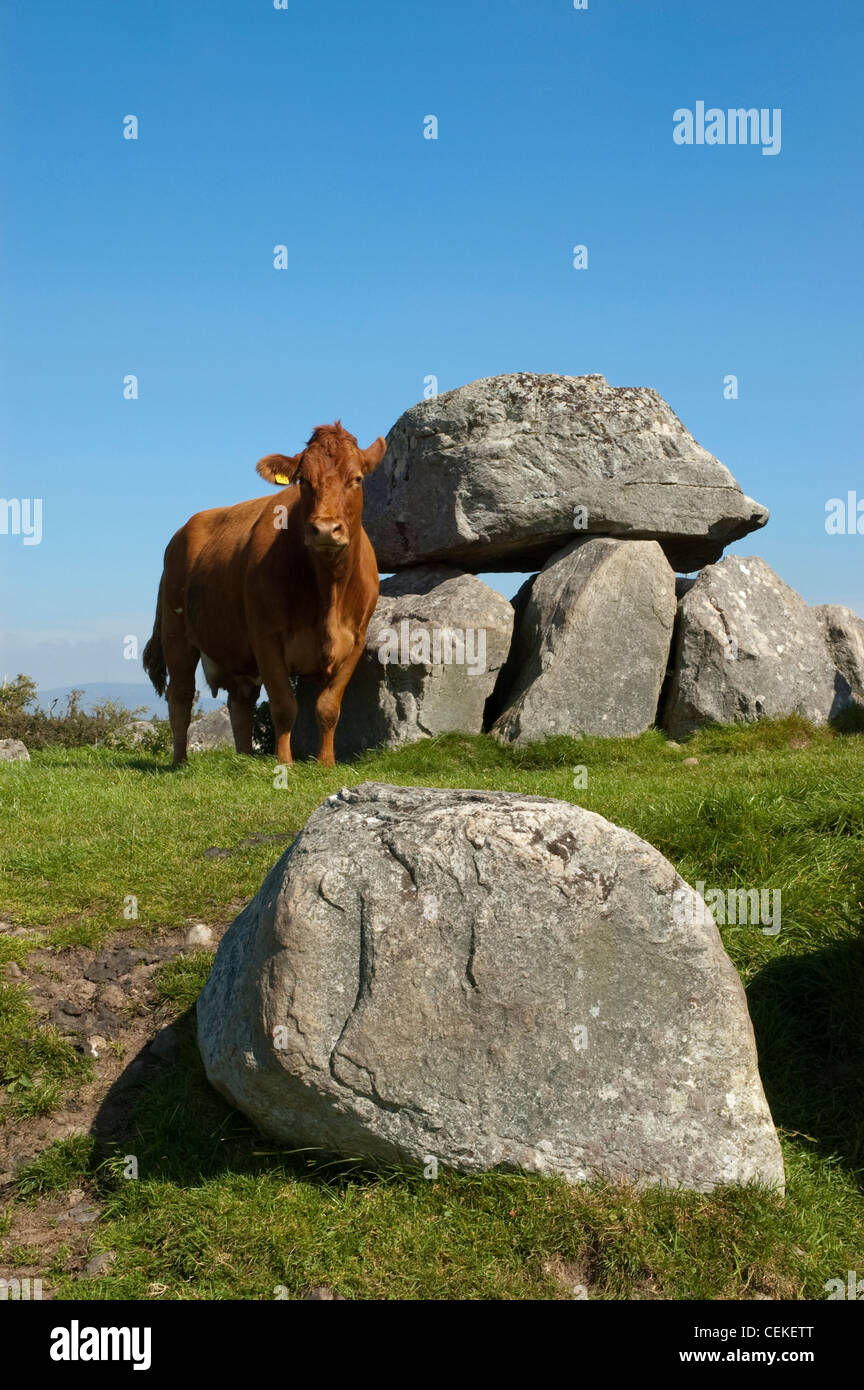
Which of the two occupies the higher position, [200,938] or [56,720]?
[56,720]

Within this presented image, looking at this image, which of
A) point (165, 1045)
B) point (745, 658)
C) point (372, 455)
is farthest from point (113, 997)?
point (745, 658)

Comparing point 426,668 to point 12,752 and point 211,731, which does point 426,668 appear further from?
→ point 211,731

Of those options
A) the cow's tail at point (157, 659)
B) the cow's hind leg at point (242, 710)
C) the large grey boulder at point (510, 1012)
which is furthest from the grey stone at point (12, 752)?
the large grey boulder at point (510, 1012)

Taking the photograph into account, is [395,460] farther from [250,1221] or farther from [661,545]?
[250,1221]

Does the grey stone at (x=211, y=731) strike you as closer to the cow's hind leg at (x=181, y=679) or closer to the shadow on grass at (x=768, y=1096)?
the cow's hind leg at (x=181, y=679)

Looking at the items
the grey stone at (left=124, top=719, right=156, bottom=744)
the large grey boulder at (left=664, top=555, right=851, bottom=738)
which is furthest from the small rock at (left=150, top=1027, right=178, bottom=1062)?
the grey stone at (left=124, top=719, right=156, bottom=744)

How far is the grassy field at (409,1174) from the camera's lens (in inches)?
182

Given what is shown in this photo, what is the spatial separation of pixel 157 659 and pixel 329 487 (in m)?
5.03

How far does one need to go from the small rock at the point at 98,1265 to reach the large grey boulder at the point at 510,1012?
0.91m

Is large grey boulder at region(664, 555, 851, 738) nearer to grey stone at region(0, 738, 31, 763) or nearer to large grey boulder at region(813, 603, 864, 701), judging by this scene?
large grey boulder at region(813, 603, 864, 701)

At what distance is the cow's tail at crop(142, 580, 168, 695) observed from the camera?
50.6ft

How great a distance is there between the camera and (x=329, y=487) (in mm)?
11617

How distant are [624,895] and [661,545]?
36.8 ft

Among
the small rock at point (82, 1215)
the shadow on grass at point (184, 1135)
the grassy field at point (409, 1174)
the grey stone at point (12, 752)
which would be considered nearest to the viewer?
the grassy field at point (409, 1174)
